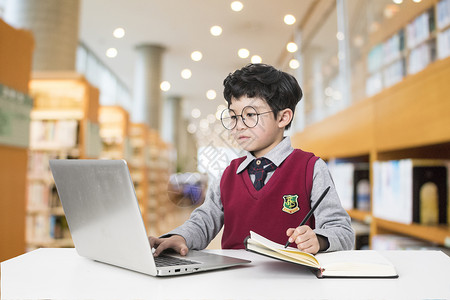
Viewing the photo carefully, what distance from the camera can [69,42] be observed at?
4715mm

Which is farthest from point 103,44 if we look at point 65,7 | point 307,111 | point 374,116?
point 374,116

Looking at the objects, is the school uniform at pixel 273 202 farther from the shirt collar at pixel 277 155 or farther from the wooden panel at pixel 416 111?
the wooden panel at pixel 416 111

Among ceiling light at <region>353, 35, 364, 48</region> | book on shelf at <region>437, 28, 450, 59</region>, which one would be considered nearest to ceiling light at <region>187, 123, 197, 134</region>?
book on shelf at <region>437, 28, 450, 59</region>

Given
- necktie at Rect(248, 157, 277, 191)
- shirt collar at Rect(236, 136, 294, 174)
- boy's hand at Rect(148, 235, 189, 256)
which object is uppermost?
shirt collar at Rect(236, 136, 294, 174)

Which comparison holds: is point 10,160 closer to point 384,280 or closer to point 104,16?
point 384,280

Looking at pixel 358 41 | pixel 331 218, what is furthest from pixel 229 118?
pixel 358 41

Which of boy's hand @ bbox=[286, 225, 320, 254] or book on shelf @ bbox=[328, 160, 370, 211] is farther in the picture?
book on shelf @ bbox=[328, 160, 370, 211]

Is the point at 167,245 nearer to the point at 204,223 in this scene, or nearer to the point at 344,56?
the point at 204,223

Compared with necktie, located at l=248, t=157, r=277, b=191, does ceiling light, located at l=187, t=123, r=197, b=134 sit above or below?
above

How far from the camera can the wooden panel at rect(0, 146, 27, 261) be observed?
286cm

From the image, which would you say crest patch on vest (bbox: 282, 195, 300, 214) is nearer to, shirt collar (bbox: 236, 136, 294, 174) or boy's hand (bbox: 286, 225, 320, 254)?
shirt collar (bbox: 236, 136, 294, 174)

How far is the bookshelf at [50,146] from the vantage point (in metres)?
4.00

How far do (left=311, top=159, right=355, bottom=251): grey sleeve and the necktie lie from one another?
5.7 inches

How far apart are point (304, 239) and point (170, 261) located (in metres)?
0.29
